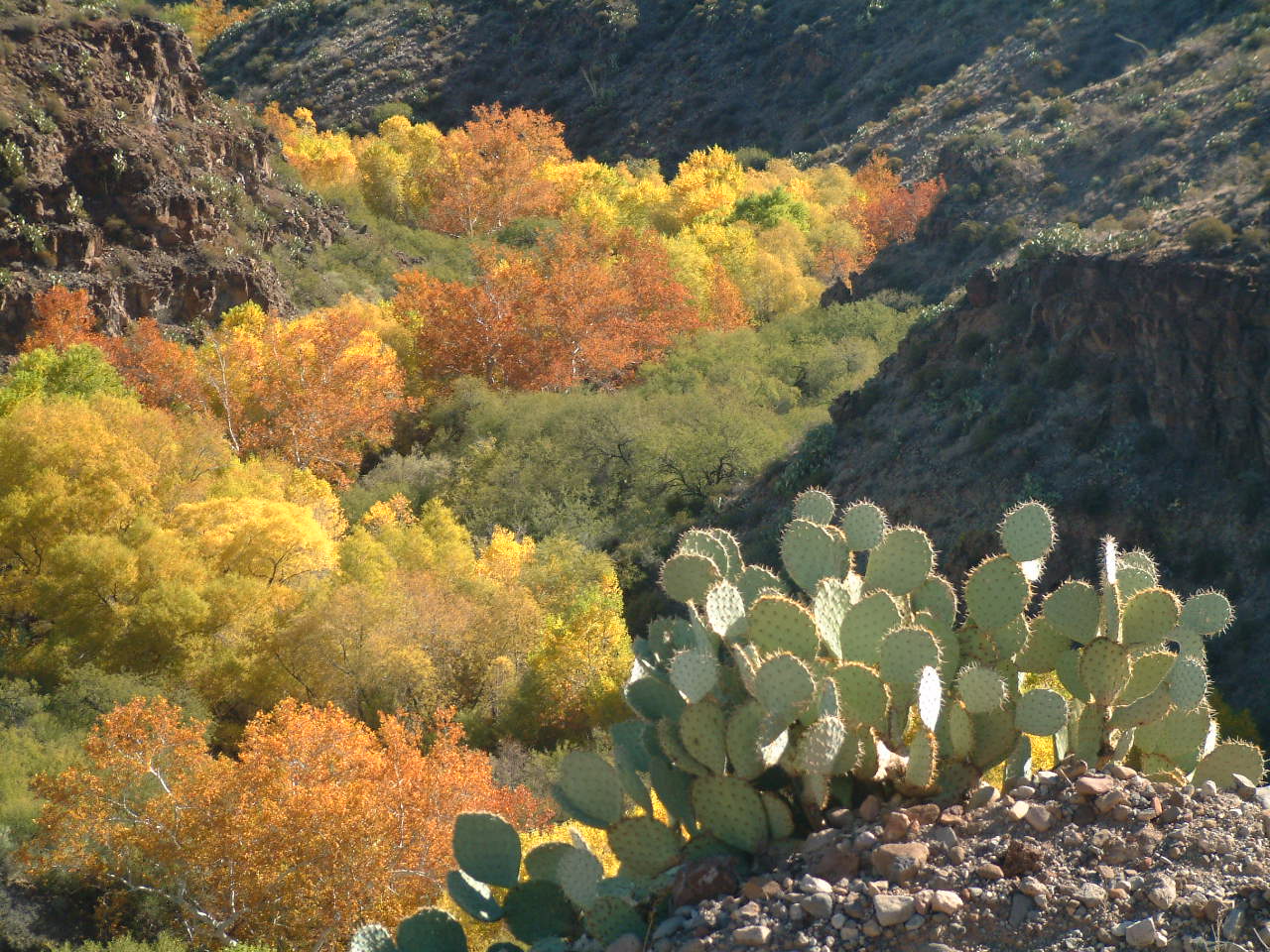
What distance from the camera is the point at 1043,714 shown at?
7305 millimetres

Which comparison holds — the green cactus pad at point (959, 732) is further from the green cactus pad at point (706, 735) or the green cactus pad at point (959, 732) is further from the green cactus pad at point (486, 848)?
the green cactus pad at point (486, 848)

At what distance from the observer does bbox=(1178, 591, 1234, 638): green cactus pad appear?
318 inches

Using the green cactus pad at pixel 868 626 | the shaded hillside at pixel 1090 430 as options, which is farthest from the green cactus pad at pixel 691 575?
the shaded hillside at pixel 1090 430

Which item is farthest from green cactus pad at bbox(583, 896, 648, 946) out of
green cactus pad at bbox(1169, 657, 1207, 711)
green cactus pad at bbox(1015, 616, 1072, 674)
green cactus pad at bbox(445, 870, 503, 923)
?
green cactus pad at bbox(1169, 657, 1207, 711)

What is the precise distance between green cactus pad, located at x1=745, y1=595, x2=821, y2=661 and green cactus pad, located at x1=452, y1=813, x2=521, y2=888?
176cm

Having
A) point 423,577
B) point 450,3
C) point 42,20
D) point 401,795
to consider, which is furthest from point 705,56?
point 401,795

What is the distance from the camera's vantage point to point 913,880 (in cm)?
643

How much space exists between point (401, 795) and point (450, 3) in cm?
8417

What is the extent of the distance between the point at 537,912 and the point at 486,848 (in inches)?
18.4

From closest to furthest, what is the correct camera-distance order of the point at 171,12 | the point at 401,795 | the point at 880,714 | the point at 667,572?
the point at 880,714 → the point at 667,572 → the point at 401,795 → the point at 171,12

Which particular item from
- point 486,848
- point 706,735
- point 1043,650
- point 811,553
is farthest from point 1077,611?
point 486,848

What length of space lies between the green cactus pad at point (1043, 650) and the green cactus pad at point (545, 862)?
3.04m

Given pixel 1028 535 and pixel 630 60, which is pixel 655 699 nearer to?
pixel 1028 535

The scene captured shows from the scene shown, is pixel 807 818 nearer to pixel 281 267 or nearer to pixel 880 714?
pixel 880 714
